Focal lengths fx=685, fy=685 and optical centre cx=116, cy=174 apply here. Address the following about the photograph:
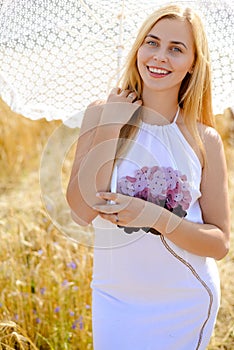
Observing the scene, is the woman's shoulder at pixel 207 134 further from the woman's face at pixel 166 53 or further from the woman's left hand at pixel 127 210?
the woman's left hand at pixel 127 210

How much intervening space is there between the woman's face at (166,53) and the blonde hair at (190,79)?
2cm

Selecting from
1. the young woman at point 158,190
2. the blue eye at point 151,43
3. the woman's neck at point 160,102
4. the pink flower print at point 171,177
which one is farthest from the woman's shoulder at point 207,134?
the blue eye at point 151,43

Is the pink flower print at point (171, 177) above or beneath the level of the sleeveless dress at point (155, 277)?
above

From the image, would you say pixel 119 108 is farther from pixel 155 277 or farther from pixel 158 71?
pixel 155 277

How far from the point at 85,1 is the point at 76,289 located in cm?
Answer: 142

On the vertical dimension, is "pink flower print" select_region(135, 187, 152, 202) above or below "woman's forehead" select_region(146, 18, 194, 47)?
below

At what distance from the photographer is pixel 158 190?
2.14 meters

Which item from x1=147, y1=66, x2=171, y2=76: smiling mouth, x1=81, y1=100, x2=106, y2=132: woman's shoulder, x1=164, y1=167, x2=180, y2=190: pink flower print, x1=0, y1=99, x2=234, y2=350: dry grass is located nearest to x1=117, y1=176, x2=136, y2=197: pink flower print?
x1=164, y1=167, x2=180, y2=190: pink flower print

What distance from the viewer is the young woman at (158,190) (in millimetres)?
2148

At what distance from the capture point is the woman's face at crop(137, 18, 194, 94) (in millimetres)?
2191

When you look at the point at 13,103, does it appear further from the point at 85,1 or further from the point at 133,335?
the point at 133,335

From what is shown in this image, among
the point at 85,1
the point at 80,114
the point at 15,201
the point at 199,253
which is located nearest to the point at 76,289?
the point at 80,114

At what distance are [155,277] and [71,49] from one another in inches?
37.6

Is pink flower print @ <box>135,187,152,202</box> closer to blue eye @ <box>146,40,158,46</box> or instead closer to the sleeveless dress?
the sleeveless dress
